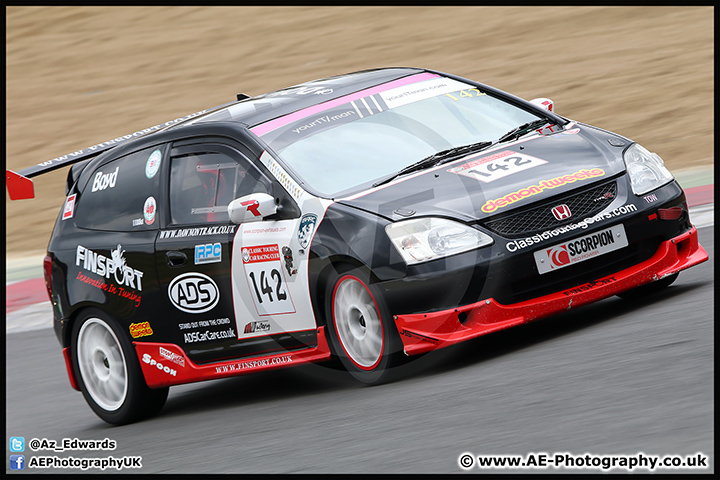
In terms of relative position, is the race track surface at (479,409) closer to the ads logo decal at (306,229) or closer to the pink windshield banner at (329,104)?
the ads logo decal at (306,229)

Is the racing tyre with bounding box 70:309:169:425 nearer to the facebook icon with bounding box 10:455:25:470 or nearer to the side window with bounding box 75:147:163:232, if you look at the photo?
the side window with bounding box 75:147:163:232

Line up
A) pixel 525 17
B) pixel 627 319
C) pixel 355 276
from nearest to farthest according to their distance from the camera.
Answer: pixel 355 276, pixel 627 319, pixel 525 17

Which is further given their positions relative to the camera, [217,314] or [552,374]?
[217,314]

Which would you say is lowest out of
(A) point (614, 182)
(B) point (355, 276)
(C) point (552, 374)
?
(C) point (552, 374)

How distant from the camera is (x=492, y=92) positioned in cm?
694

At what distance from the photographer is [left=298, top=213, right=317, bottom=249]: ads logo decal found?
566 centimetres

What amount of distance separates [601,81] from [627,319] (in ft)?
32.2

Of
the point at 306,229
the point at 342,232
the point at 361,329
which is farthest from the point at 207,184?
the point at 361,329

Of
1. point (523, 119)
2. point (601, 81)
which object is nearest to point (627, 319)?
point (523, 119)

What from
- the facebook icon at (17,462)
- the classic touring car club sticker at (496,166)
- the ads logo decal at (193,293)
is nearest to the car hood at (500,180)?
the classic touring car club sticker at (496,166)

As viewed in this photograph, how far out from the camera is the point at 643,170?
19.6 feet

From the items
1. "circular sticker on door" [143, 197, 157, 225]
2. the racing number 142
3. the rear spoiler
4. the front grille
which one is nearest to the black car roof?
the rear spoiler

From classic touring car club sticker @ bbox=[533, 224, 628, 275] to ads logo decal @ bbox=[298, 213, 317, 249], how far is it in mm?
1172
